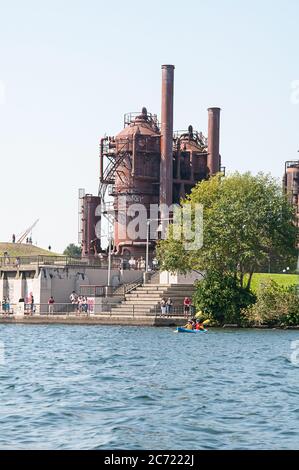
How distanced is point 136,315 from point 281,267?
577 inches

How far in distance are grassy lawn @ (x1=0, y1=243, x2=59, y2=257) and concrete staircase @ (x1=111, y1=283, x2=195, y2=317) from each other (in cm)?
5923

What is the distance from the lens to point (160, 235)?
368ft

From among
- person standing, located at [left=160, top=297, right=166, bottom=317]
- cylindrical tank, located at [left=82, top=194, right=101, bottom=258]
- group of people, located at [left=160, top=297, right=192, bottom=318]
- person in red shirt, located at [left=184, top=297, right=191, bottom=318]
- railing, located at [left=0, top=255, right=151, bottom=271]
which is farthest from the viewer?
cylindrical tank, located at [left=82, top=194, right=101, bottom=258]

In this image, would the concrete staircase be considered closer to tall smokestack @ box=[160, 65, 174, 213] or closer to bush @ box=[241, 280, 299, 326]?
bush @ box=[241, 280, 299, 326]

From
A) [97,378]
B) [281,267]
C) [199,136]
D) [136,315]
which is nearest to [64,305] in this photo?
[136,315]

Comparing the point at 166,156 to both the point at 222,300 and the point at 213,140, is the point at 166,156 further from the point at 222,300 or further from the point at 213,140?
the point at 222,300


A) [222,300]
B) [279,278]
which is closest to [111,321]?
[222,300]

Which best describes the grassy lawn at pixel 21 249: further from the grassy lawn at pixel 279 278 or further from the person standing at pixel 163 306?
the person standing at pixel 163 306

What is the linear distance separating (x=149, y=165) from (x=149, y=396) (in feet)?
251

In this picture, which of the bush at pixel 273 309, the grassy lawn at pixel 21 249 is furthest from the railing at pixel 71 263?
the grassy lawn at pixel 21 249

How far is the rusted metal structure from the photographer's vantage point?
112625 millimetres

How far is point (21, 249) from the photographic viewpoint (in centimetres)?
16062

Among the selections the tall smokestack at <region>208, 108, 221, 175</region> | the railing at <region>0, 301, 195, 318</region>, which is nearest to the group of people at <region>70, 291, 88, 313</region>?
the railing at <region>0, 301, 195, 318</region>
